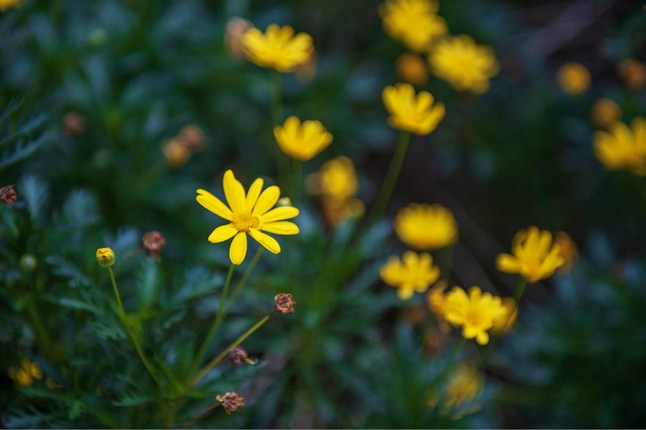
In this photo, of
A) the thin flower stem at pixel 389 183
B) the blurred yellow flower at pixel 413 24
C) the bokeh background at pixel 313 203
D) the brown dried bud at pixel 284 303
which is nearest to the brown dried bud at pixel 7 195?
the bokeh background at pixel 313 203

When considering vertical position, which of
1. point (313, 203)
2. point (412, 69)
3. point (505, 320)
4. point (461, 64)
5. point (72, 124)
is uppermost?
point (72, 124)

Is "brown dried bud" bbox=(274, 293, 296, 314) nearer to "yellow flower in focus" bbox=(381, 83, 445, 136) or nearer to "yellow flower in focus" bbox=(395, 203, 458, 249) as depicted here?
"yellow flower in focus" bbox=(381, 83, 445, 136)

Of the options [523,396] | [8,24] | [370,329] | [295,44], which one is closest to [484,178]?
[523,396]

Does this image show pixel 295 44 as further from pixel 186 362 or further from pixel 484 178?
pixel 484 178

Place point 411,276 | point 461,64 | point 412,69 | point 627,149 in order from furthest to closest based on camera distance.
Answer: point 412,69 < point 461,64 < point 627,149 < point 411,276

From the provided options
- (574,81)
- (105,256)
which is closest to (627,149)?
(574,81)

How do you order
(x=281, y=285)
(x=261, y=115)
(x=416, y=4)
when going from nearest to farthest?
(x=281, y=285)
(x=416, y=4)
(x=261, y=115)

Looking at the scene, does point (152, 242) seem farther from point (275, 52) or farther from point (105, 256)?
point (275, 52)
